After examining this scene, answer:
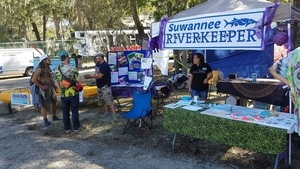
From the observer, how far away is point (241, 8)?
15.2 feet

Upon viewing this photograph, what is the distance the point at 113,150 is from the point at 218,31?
104 inches

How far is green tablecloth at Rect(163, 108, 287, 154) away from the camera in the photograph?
11.6 feet

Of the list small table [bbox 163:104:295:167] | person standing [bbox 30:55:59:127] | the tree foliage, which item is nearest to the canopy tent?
small table [bbox 163:104:295:167]

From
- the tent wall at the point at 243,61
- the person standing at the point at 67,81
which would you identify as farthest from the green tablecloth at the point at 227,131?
the tent wall at the point at 243,61

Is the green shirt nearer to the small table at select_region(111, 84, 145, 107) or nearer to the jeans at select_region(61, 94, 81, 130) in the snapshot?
the jeans at select_region(61, 94, 81, 130)

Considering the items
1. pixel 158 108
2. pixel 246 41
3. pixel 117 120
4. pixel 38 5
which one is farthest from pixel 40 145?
pixel 38 5

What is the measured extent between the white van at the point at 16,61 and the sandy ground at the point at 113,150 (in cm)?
1084

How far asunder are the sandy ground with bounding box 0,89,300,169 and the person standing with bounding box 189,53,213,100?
1095 mm

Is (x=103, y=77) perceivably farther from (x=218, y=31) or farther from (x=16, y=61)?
(x=16, y=61)

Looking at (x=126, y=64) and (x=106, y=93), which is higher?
(x=126, y=64)

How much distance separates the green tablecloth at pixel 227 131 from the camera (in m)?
3.55

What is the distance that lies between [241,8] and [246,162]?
234 centimetres

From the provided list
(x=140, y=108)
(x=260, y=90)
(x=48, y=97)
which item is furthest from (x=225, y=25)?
(x=48, y=97)

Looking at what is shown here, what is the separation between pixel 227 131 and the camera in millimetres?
3973
